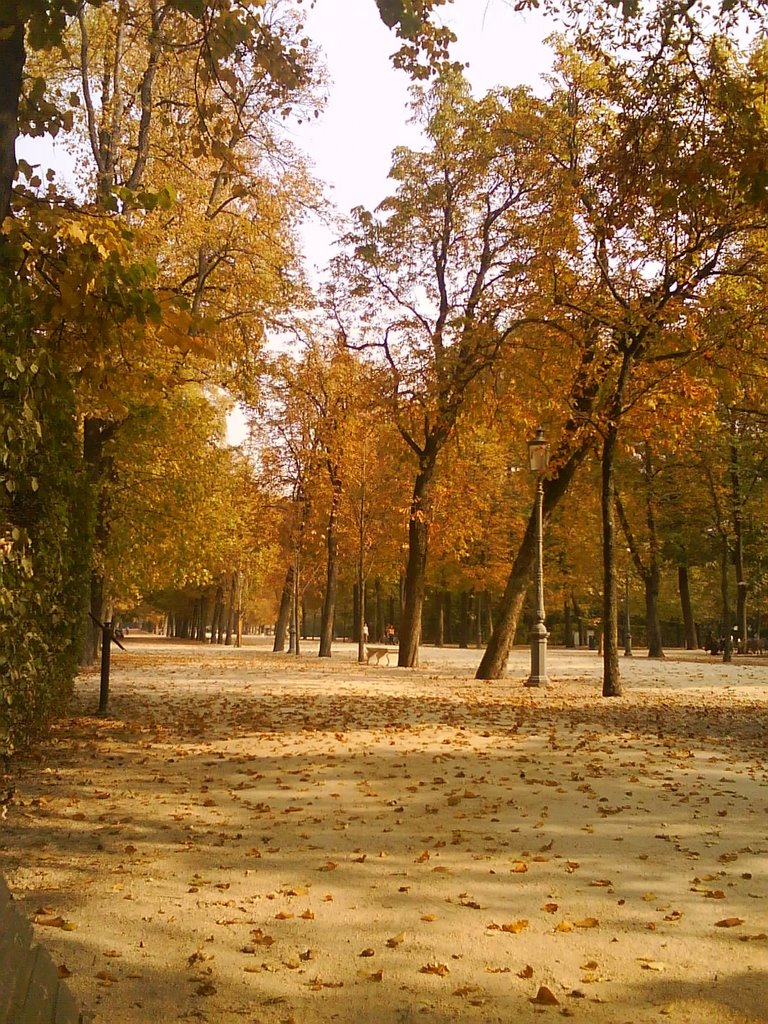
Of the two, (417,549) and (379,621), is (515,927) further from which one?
(379,621)

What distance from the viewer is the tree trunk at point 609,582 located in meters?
16.2

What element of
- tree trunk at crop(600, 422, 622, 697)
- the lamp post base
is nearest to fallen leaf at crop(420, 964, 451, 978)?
tree trunk at crop(600, 422, 622, 697)

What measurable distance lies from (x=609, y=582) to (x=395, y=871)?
11.3 metres

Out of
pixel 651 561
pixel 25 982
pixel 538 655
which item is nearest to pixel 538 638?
pixel 538 655

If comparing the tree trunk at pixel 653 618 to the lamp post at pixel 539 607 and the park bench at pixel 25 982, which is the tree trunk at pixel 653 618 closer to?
the lamp post at pixel 539 607

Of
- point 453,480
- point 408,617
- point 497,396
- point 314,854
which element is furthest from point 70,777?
point 453,480

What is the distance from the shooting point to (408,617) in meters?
24.5

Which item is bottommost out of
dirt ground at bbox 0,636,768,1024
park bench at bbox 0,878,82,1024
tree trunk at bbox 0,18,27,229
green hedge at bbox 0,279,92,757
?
dirt ground at bbox 0,636,768,1024

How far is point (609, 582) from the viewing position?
16.2 meters

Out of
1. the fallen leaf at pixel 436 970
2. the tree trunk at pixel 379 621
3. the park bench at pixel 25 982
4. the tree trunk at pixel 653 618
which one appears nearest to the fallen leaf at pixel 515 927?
the fallen leaf at pixel 436 970

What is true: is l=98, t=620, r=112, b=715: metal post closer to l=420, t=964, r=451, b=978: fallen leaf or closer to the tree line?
the tree line

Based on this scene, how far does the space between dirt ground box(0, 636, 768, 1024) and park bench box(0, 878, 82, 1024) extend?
3.54 feet

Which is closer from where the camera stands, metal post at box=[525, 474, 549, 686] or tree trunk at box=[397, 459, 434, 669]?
metal post at box=[525, 474, 549, 686]

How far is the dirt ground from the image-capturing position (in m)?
3.86
